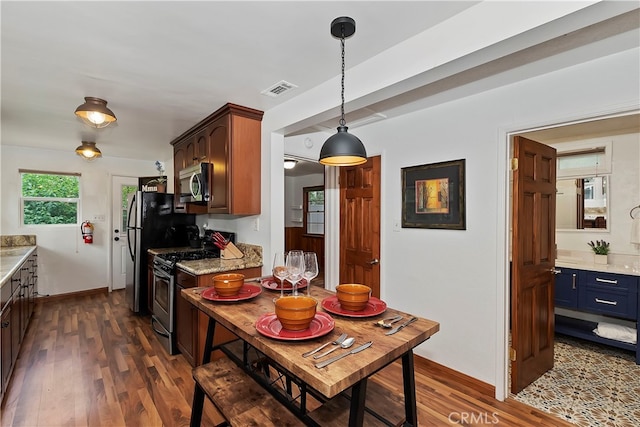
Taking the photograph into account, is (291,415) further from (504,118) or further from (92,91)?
(92,91)

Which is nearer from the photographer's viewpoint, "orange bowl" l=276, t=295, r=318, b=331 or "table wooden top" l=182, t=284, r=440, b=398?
"table wooden top" l=182, t=284, r=440, b=398

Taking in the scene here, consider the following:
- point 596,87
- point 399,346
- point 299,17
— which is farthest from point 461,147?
point 399,346

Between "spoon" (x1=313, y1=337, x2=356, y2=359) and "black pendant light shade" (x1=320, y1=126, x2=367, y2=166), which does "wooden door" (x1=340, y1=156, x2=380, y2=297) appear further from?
"spoon" (x1=313, y1=337, x2=356, y2=359)

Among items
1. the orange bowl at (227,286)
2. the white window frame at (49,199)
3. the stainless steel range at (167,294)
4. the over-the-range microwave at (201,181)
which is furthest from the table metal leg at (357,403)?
the white window frame at (49,199)

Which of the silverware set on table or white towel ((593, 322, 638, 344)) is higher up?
the silverware set on table

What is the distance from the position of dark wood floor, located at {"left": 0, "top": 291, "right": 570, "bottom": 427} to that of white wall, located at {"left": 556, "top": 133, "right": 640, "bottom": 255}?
2.28 metres

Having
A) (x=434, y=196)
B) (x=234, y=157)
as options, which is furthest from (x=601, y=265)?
(x=234, y=157)

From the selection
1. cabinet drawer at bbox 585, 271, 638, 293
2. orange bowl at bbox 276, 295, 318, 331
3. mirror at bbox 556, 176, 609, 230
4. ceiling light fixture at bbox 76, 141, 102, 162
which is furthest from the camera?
ceiling light fixture at bbox 76, 141, 102, 162

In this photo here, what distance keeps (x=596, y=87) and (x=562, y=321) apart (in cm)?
276

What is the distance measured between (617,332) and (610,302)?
30cm

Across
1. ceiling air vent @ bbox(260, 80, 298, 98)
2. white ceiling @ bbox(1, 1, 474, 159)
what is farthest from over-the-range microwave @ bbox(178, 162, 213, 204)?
ceiling air vent @ bbox(260, 80, 298, 98)

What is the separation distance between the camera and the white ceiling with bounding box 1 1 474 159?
1.42 meters

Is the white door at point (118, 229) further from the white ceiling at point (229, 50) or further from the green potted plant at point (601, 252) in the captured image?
the green potted plant at point (601, 252)

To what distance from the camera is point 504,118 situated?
88.1 inches
